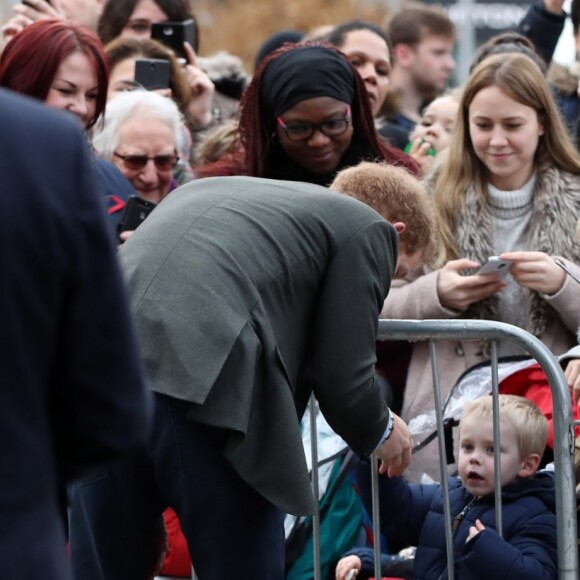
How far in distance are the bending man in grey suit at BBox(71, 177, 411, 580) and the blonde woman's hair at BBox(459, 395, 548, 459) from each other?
0.74m

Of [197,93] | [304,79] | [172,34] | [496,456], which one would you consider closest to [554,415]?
[496,456]

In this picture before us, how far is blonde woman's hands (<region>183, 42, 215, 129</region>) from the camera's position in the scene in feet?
21.8

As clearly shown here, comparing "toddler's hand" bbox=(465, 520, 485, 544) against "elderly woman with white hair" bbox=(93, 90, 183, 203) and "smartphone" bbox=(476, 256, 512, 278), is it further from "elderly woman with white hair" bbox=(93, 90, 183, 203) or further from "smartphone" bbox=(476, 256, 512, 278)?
"elderly woman with white hair" bbox=(93, 90, 183, 203)

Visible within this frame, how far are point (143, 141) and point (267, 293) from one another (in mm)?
2073

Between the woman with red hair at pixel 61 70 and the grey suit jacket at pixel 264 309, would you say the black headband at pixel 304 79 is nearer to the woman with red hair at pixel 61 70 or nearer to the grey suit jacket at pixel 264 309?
the woman with red hair at pixel 61 70

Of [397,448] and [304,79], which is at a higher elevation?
[304,79]

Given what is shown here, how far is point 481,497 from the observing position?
4.27 m

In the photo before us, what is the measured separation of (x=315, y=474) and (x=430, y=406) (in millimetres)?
661

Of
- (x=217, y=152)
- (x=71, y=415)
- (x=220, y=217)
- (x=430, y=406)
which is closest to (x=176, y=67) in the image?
(x=217, y=152)

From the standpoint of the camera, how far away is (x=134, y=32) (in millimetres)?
6973

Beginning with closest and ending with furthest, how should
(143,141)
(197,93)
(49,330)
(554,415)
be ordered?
(49,330) → (554,415) → (143,141) → (197,93)

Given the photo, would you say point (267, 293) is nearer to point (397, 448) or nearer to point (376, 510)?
point (397, 448)

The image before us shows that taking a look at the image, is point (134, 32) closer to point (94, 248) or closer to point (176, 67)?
point (176, 67)

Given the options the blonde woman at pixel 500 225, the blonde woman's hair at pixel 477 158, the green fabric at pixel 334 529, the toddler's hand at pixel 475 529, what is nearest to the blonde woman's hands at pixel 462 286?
the blonde woman at pixel 500 225
